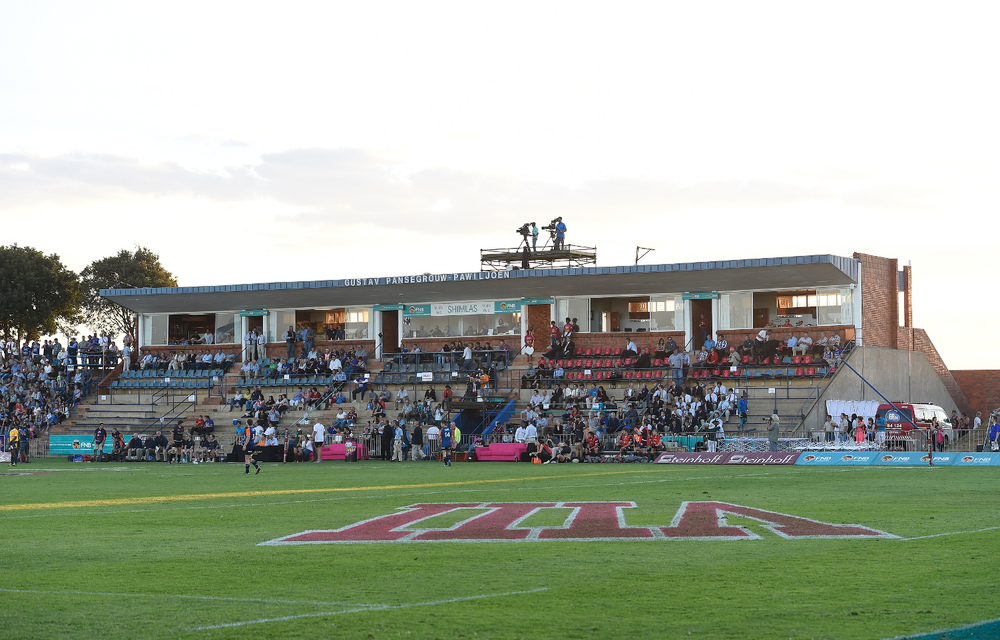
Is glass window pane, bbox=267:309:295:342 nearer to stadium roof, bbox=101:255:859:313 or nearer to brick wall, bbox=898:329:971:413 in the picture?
stadium roof, bbox=101:255:859:313

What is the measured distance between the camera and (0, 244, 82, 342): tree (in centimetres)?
7869

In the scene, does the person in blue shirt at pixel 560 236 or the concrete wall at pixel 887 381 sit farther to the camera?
the person in blue shirt at pixel 560 236

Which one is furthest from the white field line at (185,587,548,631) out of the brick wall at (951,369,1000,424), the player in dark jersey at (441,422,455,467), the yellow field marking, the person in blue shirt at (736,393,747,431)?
the brick wall at (951,369,1000,424)

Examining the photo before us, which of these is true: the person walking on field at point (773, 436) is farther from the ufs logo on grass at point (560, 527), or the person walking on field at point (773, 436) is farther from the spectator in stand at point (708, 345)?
the ufs logo on grass at point (560, 527)

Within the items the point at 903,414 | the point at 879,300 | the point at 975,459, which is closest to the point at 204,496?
the point at 975,459

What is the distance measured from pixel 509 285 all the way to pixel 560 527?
3933cm

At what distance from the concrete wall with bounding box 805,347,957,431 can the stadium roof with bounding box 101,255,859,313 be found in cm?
372

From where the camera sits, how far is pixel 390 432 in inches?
1698

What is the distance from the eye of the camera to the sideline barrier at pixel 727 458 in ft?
Result: 116

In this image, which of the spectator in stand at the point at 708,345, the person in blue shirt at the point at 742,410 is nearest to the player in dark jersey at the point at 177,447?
the person in blue shirt at the point at 742,410

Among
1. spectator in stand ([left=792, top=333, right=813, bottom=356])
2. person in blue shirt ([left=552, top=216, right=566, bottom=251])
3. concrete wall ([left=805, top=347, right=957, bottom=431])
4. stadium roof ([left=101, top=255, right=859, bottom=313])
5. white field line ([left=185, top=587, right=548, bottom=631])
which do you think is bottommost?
white field line ([left=185, top=587, right=548, bottom=631])

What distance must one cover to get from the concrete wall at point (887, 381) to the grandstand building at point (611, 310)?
88 mm

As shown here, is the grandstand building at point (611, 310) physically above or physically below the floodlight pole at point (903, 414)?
above

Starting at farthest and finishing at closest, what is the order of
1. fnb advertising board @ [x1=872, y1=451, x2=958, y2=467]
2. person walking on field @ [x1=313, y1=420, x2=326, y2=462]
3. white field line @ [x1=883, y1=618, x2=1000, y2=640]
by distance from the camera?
1. person walking on field @ [x1=313, y1=420, x2=326, y2=462]
2. fnb advertising board @ [x1=872, y1=451, x2=958, y2=467]
3. white field line @ [x1=883, y1=618, x2=1000, y2=640]
